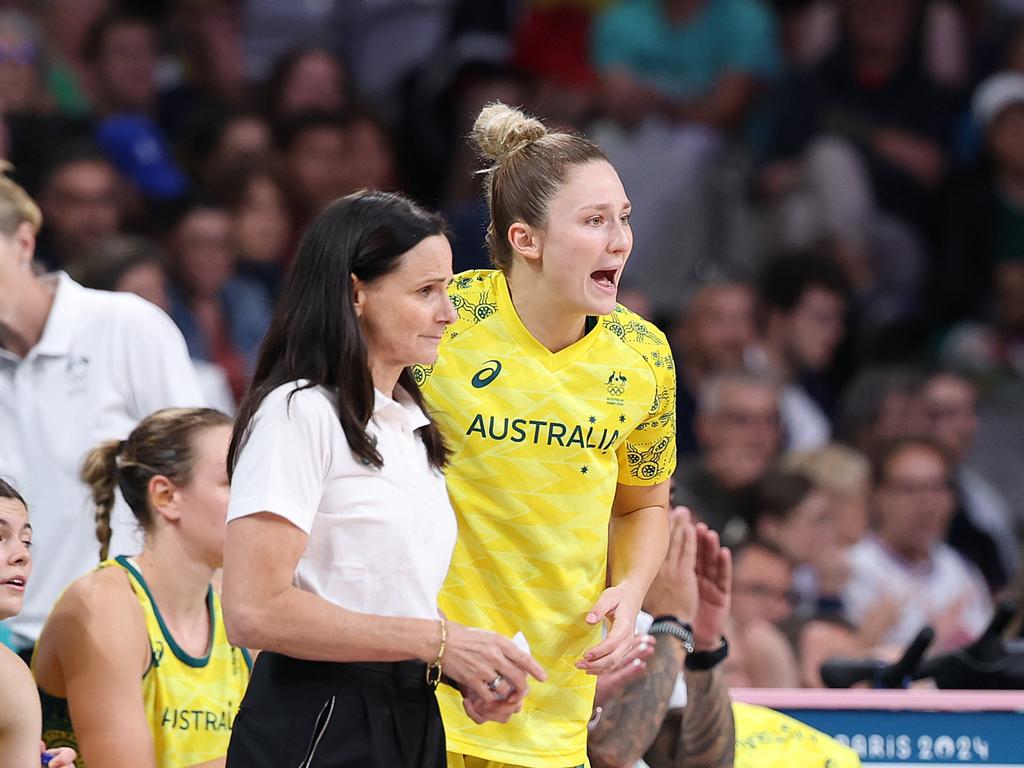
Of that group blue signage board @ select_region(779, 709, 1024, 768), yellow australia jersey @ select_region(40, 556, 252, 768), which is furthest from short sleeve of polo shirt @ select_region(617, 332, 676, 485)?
blue signage board @ select_region(779, 709, 1024, 768)

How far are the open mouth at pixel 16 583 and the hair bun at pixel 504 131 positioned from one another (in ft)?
3.62

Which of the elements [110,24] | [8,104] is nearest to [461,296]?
[8,104]

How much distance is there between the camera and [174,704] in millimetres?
3412

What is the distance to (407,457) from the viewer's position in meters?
2.76

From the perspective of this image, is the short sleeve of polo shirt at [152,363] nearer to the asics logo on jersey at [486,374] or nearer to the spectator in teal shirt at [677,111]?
the asics logo on jersey at [486,374]

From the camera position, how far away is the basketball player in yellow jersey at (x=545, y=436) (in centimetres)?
306

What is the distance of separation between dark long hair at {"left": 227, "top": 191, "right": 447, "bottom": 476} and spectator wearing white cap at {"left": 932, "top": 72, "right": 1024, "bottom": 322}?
6.07m

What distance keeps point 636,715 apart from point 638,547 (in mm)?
672

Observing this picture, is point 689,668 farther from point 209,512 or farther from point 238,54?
point 238,54

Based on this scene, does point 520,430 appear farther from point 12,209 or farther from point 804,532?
point 804,532

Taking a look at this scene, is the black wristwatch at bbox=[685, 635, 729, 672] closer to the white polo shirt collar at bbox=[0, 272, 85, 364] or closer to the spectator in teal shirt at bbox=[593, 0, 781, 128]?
the white polo shirt collar at bbox=[0, 272, 85, 364]

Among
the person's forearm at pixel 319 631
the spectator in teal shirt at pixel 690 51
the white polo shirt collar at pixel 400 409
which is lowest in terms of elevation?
the person's forearm at pixel 319 631

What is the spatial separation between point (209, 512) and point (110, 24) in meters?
4.87

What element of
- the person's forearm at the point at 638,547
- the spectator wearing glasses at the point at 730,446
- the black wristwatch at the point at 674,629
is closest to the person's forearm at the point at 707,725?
the black wristwatch at the point at 674,629
